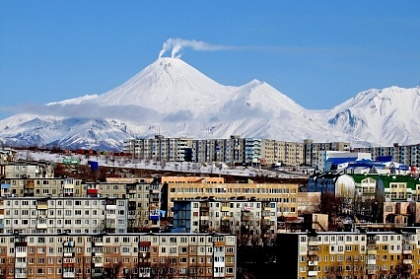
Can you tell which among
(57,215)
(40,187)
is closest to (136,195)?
(40,187)

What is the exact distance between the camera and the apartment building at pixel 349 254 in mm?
19797

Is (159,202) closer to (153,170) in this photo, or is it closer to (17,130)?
(153,170)

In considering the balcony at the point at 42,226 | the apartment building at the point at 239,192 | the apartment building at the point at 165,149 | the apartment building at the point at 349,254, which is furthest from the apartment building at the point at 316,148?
the apartment building at the point at 349,254

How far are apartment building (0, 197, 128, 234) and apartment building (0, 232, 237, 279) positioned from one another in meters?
2.92

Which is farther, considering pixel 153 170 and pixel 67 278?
pixel 153 170

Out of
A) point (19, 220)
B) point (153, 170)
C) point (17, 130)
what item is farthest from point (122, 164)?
point (17, 130)

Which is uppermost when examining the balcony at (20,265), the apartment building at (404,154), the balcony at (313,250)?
the apartment building at (404,154)

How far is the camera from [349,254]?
2002 cm

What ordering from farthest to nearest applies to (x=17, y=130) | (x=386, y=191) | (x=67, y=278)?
(x=17, y=130)
(x=386, y=191)
(x=67, y=278)

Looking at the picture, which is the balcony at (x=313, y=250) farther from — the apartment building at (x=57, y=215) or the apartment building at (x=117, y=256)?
the apartment building at (x=57, y=215)

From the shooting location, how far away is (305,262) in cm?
1978

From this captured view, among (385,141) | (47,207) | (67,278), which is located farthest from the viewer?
(385,141)

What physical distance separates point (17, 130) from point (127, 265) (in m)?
118

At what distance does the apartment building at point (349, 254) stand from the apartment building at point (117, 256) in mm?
1214
